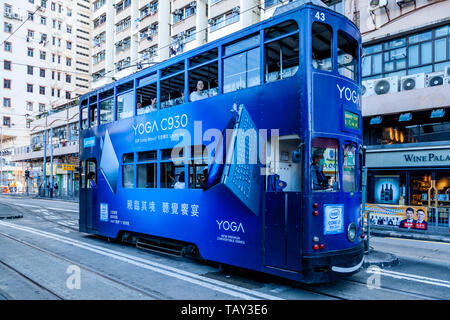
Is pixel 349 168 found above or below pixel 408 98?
below

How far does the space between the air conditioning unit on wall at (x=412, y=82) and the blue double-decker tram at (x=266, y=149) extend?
489 inches

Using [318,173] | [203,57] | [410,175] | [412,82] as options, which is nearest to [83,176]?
[203,57]

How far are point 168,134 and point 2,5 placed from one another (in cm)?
5579

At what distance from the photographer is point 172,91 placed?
8.33 m

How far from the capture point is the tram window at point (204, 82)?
7.26 meters

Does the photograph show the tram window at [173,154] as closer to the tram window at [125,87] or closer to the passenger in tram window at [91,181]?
the tram window at [125,87]

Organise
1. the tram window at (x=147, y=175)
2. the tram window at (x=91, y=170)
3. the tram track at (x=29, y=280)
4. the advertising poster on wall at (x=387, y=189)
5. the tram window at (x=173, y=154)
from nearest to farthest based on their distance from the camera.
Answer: the tram track at (x=29, y=280) < the tram window at (x=173, y=154) < the tram window at (x=147, y=175) < the tram window at (x=91, y=170) < the advertising poster on wall at (x=387, y=189)

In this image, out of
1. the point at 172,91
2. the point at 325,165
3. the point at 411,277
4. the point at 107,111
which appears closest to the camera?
the point at 325,165

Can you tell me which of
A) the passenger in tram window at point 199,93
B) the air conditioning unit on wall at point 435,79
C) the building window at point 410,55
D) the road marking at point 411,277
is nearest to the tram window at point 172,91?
the passenger in tram window at point 199,93

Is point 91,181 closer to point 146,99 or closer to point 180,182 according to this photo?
point 146,99

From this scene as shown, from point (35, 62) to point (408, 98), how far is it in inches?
2048

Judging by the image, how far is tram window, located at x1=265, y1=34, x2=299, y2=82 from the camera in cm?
607
